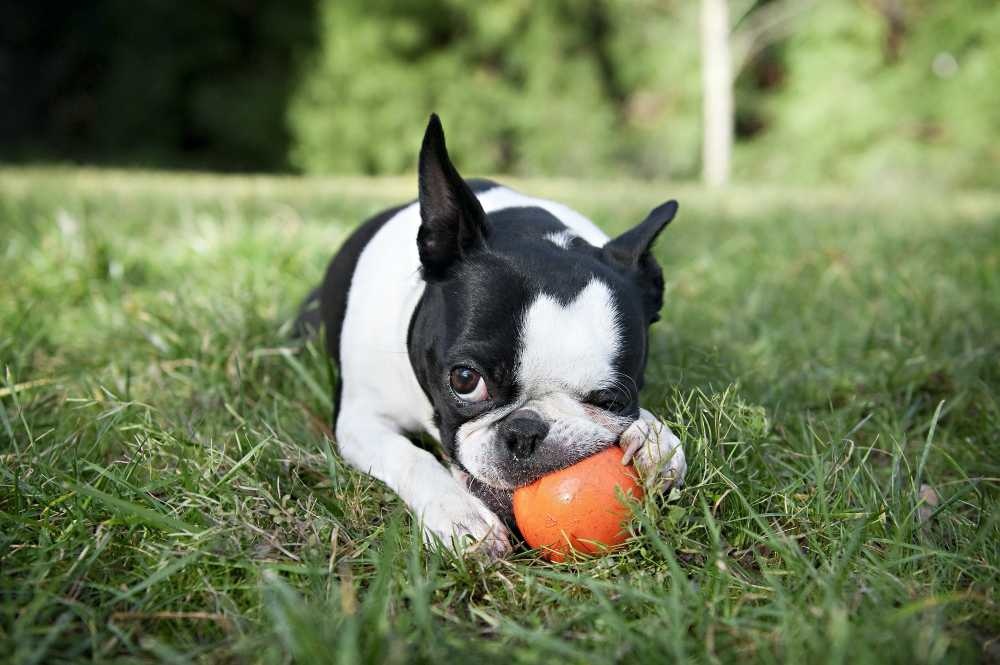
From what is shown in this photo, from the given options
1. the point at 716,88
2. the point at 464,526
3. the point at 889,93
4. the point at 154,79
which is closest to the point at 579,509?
the point at 464,526

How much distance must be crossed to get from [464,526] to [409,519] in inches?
7.9

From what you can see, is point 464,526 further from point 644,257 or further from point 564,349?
point 644,257

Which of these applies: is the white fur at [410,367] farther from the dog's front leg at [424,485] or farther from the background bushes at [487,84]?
the background bushes at [487,84]

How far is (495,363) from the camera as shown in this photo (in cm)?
226

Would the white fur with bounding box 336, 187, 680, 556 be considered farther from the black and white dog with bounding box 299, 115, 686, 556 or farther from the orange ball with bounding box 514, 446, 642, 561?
the orange ball with bounding box 514, 446, 642, 561

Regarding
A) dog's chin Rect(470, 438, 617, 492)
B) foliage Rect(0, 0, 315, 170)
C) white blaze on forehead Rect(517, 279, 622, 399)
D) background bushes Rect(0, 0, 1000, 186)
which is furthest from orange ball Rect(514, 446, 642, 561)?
foliage Rect(0, 0, 315, 170)

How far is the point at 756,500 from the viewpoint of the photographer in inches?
88.0

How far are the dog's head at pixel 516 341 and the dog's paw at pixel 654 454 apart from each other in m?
0.07

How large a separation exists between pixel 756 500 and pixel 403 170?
18078 mm

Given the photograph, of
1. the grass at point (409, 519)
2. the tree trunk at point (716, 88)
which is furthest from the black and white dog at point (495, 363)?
the tree trunk at point (716, 88)

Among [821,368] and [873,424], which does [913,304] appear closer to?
[821,368]

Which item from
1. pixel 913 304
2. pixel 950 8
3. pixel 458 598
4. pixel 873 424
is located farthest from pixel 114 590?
pixel 950 8

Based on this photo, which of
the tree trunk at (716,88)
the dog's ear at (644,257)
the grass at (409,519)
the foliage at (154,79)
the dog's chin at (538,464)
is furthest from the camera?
Result: the foliage at (154,79)

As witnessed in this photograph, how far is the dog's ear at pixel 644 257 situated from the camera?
266 cm
